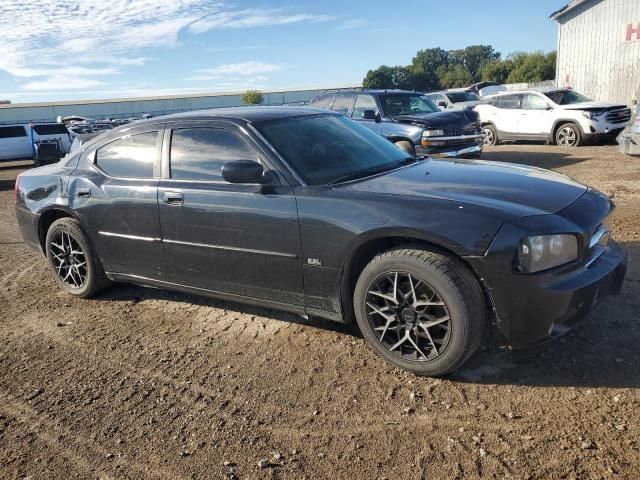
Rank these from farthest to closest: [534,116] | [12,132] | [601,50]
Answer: [601,50] < [12,132] < [534,116]

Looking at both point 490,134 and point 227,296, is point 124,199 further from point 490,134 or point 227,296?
point 490,134

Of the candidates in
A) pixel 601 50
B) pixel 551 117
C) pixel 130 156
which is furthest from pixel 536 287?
pixel 601 50

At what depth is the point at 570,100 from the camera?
1479 cm

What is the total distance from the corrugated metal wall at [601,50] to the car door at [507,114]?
7.70 meters

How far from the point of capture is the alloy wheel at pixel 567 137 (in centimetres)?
1422

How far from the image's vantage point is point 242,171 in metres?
3.56

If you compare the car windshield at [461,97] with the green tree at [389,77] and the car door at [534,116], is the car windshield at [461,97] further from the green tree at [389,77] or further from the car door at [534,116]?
the green tree at [389,77]

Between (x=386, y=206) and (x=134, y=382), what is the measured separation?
1.98 meters

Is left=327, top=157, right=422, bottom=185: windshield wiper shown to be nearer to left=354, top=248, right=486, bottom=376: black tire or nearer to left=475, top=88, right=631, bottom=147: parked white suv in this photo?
left=354, top=248, right=486, bottom=376: black tire

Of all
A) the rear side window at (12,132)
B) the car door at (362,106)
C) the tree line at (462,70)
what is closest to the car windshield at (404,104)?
the car door at (362,106)

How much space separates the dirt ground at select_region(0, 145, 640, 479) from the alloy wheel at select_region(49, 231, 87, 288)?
0.58 m

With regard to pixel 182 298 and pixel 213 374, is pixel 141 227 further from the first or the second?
pixel 213 374

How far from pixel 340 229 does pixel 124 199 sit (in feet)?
6.50

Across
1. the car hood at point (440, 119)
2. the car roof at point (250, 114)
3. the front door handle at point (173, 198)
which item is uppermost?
the car roof at point (250, 114)
